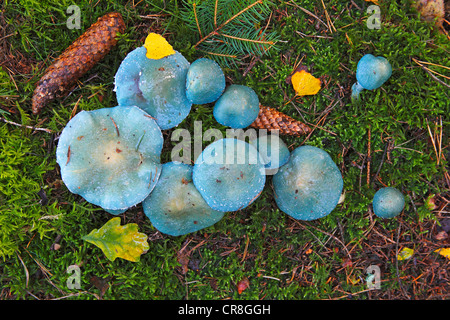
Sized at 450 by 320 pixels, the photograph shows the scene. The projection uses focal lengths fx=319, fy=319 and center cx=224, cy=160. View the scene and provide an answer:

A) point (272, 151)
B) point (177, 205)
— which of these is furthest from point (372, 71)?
point (177, 205)

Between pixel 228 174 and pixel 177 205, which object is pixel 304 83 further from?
pixel 177 205

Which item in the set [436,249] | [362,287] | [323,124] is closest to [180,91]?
[323,124]

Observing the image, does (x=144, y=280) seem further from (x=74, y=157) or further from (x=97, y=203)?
(x=74, y=157)

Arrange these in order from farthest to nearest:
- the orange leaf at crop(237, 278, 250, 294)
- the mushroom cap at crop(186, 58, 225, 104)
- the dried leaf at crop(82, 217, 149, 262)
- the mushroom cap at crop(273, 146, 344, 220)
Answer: the orange leaf at crop(237, 278, 250, 294) < the dried leaf at crop(82, 217, 149, 262) < the mushroom cap at crop(273, 146, 344, 220) < the mushroom cap at crop(186, 58, 225, 104)

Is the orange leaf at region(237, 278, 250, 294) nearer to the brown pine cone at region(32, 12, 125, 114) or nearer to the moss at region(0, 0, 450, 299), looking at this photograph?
the moss at region(0, 0, 450, 299)

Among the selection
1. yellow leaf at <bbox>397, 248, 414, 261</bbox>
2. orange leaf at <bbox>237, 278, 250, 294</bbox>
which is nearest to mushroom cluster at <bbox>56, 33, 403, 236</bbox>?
yellow leaf at <bbox>397, 248, 414, 261</bbox>

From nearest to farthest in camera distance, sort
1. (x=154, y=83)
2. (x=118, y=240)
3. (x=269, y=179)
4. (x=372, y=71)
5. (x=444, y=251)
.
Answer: (x=154, y=83) → (x=372, y=71) → (x=118, y=240) → (x=269, y=179) → (x=444, y=251)

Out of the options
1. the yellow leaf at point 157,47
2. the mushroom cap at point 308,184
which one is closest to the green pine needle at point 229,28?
the yellow leaf at point 157,47
